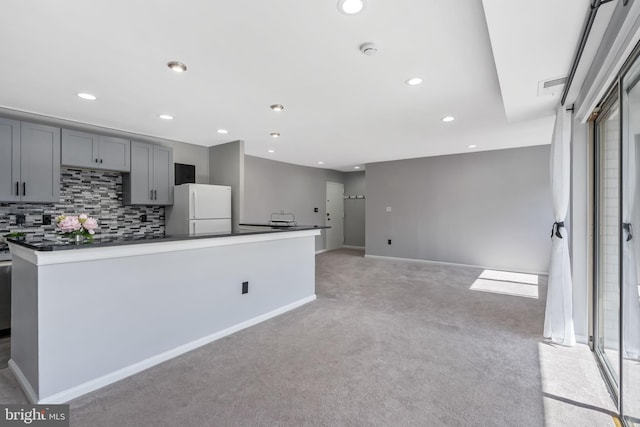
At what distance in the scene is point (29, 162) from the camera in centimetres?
340

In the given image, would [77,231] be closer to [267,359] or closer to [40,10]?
[40,10]

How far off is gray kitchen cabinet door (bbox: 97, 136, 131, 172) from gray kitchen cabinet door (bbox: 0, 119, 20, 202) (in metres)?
0.78

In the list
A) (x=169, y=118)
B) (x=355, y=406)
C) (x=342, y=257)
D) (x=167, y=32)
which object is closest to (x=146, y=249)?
(x=167, y=32)

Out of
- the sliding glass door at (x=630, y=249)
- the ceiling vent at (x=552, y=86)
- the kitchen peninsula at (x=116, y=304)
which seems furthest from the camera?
the ceiling vent at (x=552, y=86)

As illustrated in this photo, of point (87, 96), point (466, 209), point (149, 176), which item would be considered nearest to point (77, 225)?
point (87, 96)

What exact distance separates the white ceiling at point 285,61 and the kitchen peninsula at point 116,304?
143 cm

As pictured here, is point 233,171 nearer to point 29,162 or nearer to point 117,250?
point 29,162

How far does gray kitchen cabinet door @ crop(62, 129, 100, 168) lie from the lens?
12.0ft

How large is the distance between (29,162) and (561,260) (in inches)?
225

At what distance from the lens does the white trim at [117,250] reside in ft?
6.08

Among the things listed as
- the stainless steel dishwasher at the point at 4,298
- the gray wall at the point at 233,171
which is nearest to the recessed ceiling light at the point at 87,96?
the stainless steel dishwasher at the point at 4,298

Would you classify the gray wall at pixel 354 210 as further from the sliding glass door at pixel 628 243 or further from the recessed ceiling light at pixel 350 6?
the recessed ceiling light at pixel 350 6

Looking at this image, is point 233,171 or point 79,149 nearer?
point 79,149

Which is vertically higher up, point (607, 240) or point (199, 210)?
point (199, 210)
